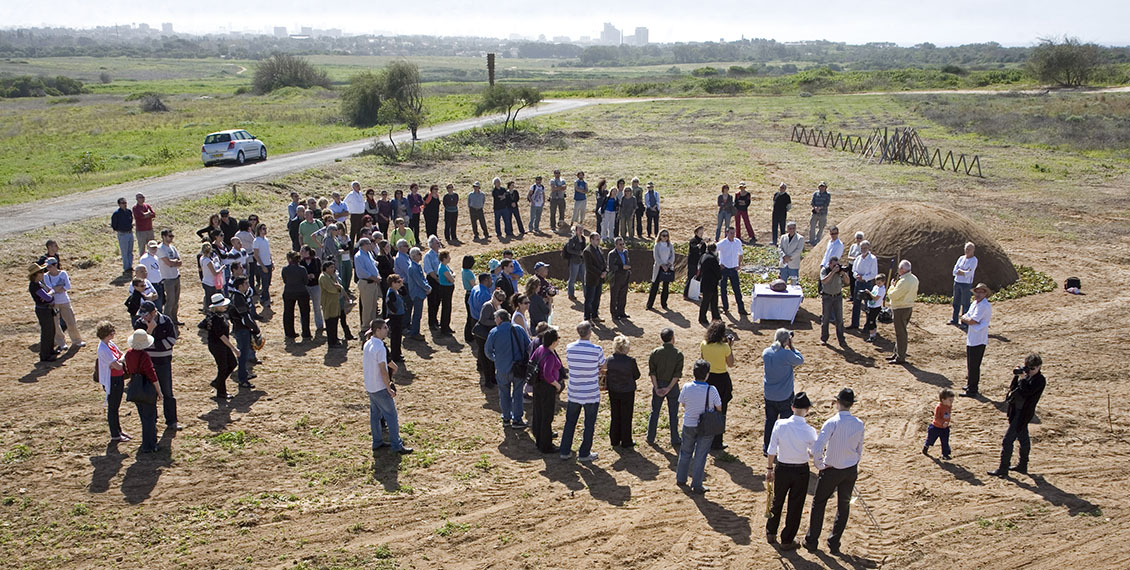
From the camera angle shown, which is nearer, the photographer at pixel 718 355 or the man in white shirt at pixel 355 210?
the photographer at pixel 718 355

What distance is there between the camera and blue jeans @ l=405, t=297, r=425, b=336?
13633 millimetres

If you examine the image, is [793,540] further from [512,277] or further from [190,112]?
[190,112]

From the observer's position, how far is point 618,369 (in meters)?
9.45

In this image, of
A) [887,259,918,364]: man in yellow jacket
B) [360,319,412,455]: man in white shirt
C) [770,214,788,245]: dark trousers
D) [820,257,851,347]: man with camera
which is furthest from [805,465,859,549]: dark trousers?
[770,214,788,245]: dark trousers

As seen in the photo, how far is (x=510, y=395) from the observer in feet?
35.9

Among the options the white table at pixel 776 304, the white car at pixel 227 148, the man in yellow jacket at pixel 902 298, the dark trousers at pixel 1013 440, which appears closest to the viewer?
the dark trousers at pixel 1013 440

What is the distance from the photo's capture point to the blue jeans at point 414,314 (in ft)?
44.7

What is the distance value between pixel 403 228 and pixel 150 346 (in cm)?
658

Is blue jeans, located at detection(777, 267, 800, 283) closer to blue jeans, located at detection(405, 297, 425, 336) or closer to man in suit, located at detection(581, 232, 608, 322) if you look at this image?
man in suit, located at detection(581, 232, 608, 322)

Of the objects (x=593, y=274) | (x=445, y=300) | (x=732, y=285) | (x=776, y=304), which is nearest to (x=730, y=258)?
(x=732, y=285)

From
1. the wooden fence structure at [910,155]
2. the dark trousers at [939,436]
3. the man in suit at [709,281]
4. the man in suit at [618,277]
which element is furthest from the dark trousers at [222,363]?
the wooden fence structure at [910,155]

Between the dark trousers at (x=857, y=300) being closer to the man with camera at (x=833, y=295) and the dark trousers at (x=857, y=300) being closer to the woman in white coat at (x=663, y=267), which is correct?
the man with camera at (x=833, y=295)

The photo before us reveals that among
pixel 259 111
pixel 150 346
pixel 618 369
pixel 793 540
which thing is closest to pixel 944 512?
pixel 793 540

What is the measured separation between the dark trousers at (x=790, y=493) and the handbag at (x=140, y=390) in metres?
6.93
